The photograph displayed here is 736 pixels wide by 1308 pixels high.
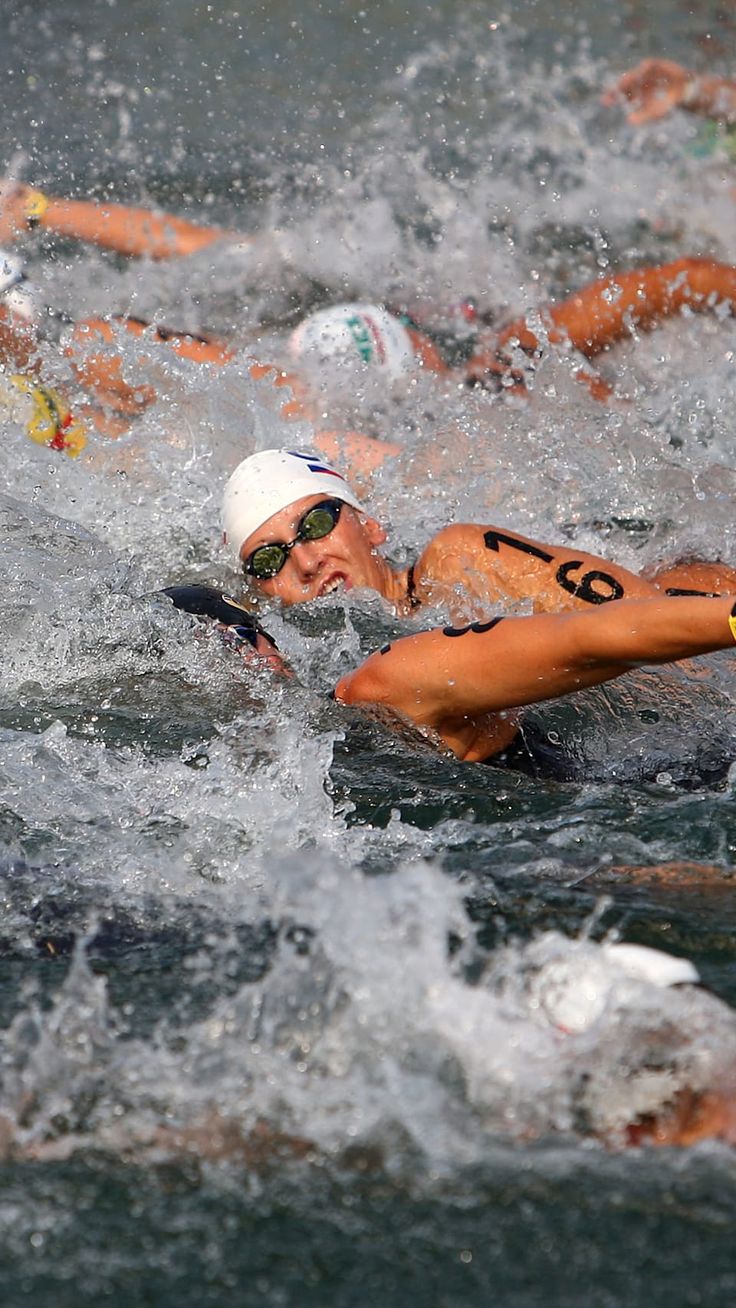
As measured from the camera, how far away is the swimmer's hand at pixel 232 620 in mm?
4562

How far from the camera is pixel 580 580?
421cm

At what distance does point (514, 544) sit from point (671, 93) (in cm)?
494

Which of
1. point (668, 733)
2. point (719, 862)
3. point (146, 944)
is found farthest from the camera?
point (668, 733)

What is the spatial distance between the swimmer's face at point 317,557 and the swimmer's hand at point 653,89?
4.22m

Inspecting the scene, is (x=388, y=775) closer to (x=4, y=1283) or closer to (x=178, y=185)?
(x=4, y=1283)

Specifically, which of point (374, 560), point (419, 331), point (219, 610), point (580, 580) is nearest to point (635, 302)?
point (419, 331)

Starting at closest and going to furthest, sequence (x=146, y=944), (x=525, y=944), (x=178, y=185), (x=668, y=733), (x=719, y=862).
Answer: (x=525, y=944), (x=146, y=944), (x=719, y=862), (x=668, y=733), (x=178, y=185)

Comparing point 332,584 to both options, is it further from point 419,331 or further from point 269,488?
point 419,331

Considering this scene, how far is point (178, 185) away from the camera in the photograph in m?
10.3

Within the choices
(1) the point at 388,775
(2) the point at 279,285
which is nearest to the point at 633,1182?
(1) the point at 388,775

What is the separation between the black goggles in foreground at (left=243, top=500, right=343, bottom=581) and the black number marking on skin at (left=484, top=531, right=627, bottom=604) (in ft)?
2.82

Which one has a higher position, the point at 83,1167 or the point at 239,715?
the point at 83,1167

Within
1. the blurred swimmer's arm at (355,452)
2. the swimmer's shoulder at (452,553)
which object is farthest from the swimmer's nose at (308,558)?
the blurred swimmer's arm at (355,452)

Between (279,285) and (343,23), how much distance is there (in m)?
4.20
